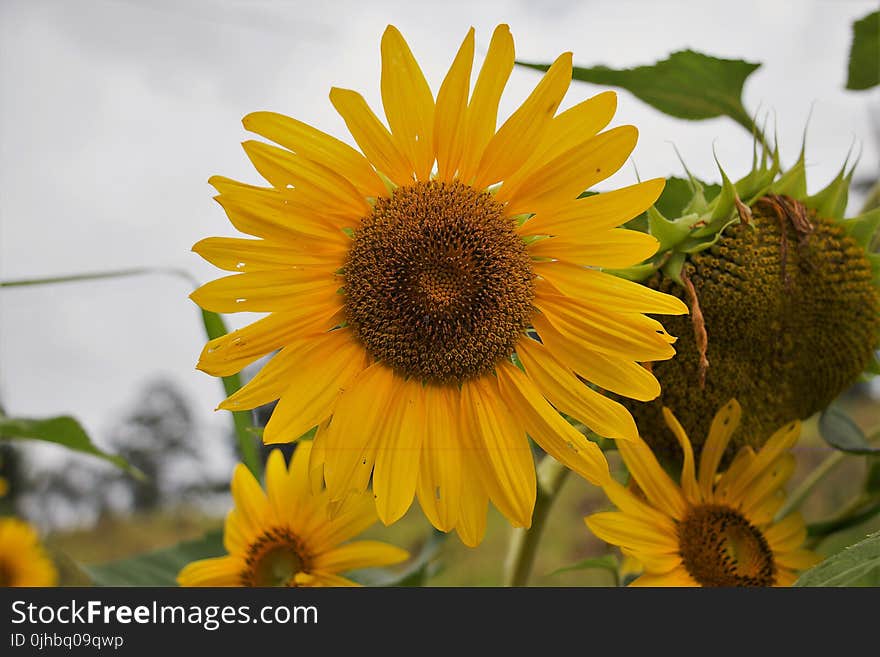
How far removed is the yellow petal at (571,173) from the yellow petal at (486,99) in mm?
20

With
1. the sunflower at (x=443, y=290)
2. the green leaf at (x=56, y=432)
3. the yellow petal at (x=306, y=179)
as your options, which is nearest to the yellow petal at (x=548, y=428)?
the sunflower at (x=443, y=290)

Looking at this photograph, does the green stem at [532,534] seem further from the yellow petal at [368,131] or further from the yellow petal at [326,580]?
the yellow petal at [368,131]

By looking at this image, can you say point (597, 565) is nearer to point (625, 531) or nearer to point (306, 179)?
point (625, 531)

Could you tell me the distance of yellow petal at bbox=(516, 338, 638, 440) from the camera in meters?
0.34

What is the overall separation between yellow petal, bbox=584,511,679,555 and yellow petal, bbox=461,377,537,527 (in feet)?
0.26

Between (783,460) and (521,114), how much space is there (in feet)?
0.83

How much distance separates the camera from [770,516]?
46 cm

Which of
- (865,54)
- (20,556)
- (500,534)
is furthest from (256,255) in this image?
(20,556)

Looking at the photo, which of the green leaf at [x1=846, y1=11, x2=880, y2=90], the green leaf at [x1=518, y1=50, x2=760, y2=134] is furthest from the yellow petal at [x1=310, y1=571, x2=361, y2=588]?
the green leaf at [x1=846, y1=11, x2=880, y2=90]

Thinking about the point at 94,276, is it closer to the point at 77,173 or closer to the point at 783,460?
the point at 77,173

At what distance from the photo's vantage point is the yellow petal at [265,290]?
318 millimetres

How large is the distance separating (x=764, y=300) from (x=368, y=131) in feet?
0.69

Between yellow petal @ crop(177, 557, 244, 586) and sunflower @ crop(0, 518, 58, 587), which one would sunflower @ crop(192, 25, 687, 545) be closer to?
yellow petal @ crop(177, 557, 244, 586)
